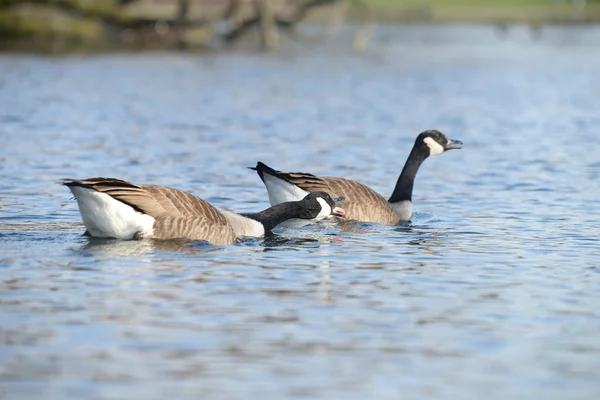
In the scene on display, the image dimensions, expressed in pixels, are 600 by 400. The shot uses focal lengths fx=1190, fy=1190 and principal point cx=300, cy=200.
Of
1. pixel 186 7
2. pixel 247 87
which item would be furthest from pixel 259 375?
pixel 186 7

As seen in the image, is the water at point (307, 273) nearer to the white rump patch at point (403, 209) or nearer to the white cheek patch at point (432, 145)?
the white rump patch at point (403, 209)

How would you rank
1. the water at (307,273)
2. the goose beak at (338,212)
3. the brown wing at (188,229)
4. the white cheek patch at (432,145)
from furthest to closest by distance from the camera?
1. the white cheek patch at (432,145)
2. the goose beak at (338,212)
3. the brown wing at (188,229)
4. the water at (307,273)

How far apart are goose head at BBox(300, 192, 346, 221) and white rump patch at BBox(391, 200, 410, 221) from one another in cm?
187

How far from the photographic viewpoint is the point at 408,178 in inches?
727

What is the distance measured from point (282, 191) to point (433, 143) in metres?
3.37

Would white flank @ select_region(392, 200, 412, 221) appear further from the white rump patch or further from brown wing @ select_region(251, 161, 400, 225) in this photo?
brown wing @ select_region(251, 161, 400, 225)

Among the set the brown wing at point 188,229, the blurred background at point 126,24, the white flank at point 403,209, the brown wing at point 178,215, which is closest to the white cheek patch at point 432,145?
the white flank at point 403,209

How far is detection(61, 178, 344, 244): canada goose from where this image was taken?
44.2ft

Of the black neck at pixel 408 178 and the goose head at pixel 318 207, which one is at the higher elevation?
the black neck at pixel 408 178

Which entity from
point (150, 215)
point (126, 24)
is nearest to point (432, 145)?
point (150, 215)

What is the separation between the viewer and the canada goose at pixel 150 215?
13477mm

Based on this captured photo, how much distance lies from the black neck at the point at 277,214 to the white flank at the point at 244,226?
0.39ft

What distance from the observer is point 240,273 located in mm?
12594

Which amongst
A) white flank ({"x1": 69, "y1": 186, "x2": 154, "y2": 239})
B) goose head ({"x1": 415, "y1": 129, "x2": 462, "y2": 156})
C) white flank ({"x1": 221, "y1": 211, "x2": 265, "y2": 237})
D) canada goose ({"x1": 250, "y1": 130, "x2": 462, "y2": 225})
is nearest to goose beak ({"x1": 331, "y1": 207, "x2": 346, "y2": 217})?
canada goose ({"x1": 250, "y1": 130, "x2": 462, "y2": 225})
